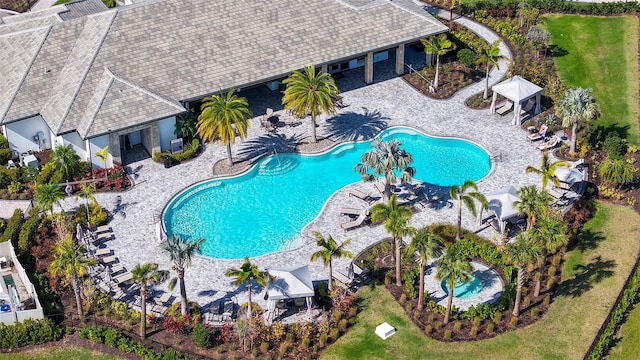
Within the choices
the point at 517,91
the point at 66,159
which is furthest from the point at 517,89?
the point at 66,159

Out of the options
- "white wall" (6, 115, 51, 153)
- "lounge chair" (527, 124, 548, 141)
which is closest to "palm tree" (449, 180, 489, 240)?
"lounge chair" (527, 124, 548, 141)

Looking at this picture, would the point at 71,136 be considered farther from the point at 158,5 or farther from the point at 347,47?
the point at 347,47

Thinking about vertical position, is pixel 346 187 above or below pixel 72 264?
below

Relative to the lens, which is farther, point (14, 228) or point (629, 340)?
point (14, 228)

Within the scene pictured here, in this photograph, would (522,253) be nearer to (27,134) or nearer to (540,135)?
(540,135)

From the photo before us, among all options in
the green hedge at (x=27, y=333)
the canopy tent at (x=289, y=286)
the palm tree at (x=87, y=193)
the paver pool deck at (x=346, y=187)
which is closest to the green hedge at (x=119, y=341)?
the green hedge at (x=27, y=333)

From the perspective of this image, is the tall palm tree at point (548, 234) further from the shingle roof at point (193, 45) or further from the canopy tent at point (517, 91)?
the shingle roof at point (193, 45)

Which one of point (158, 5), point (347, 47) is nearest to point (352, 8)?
point (347, 47)
